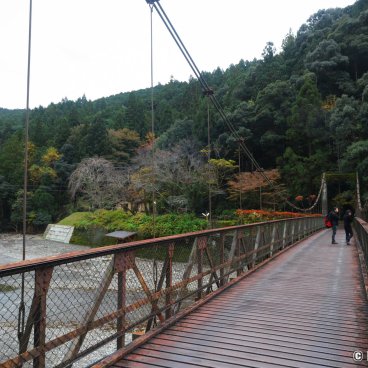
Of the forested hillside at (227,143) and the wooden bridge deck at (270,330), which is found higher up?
the forested hillside at (227,143)

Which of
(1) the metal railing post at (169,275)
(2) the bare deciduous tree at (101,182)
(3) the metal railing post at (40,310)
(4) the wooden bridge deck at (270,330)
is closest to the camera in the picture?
(3) the metal railing post at (40,310)

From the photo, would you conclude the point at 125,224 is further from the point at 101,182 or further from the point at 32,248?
the point at 32,248

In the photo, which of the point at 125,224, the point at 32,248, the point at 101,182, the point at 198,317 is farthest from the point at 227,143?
the point at 198,317

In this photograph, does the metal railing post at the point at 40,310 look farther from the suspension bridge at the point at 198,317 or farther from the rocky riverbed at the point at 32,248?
the rocky riverbed at the point at 32,248

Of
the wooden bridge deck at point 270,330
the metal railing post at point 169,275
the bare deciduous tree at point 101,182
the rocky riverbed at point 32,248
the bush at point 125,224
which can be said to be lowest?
the rocky riverbed at point 32,248

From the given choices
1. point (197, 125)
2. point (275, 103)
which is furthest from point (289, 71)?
point (197, 125)

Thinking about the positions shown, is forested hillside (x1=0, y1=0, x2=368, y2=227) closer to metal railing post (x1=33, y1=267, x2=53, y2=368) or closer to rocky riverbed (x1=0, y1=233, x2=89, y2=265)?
rocky riverbed (x1=0, y1=233, x2=89, y2=265)

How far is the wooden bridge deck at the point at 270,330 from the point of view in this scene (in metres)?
2.23

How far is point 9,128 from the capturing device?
139 ft

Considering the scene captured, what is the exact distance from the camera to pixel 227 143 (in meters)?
26.2

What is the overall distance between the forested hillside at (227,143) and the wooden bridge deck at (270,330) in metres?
16.7

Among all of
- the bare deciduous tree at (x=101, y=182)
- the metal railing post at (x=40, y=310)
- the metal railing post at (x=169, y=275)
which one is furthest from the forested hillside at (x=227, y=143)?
the metal railing post at (x=40, y=310)

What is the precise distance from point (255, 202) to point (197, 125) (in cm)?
892

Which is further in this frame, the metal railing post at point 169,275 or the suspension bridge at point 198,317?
the metal railing post at point 169,275
